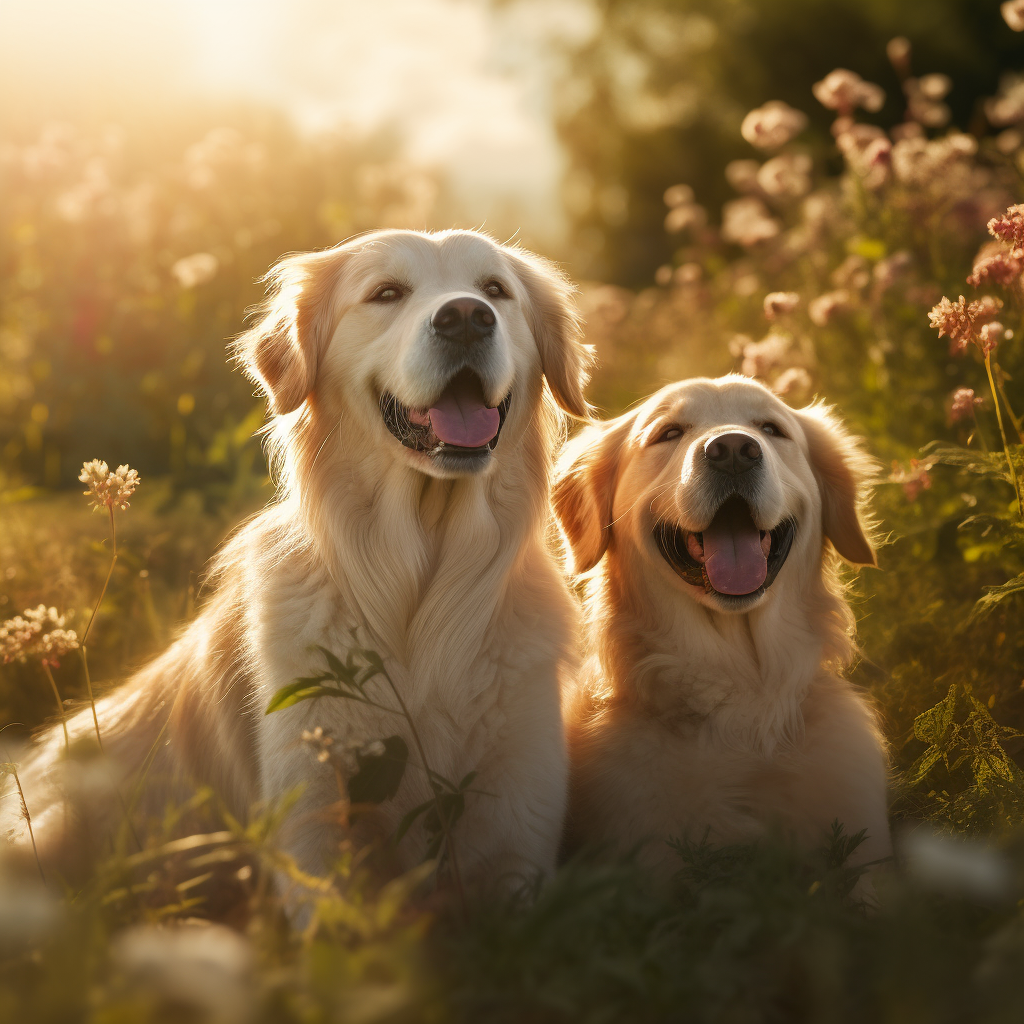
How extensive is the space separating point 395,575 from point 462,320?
0.75 m

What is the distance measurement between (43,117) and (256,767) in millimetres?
8337

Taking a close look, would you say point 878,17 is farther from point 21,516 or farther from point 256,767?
point 256,767

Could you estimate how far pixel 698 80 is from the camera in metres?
18.1

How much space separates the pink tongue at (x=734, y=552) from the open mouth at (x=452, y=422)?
74cm

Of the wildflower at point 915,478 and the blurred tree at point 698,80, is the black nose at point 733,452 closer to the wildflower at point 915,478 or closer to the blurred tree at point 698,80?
the wildflower at point 915,478

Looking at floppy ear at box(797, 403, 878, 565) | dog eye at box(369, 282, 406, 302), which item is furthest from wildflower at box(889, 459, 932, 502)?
dog eye at box(369, 282, 406, 302)

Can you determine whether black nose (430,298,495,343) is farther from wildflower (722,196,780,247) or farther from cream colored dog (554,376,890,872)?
wildflower (722,196,780,247)

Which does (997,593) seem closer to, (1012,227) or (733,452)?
(733,452)

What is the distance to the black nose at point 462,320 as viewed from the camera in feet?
8.43

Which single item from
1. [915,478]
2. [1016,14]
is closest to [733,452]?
[915,478]

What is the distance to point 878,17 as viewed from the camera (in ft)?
52.1

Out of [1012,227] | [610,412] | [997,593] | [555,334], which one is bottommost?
[997,593]

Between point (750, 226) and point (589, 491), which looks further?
point (750, 226)

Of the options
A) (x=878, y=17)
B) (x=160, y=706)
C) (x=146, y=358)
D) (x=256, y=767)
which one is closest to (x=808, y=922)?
(x=256, y=767)
